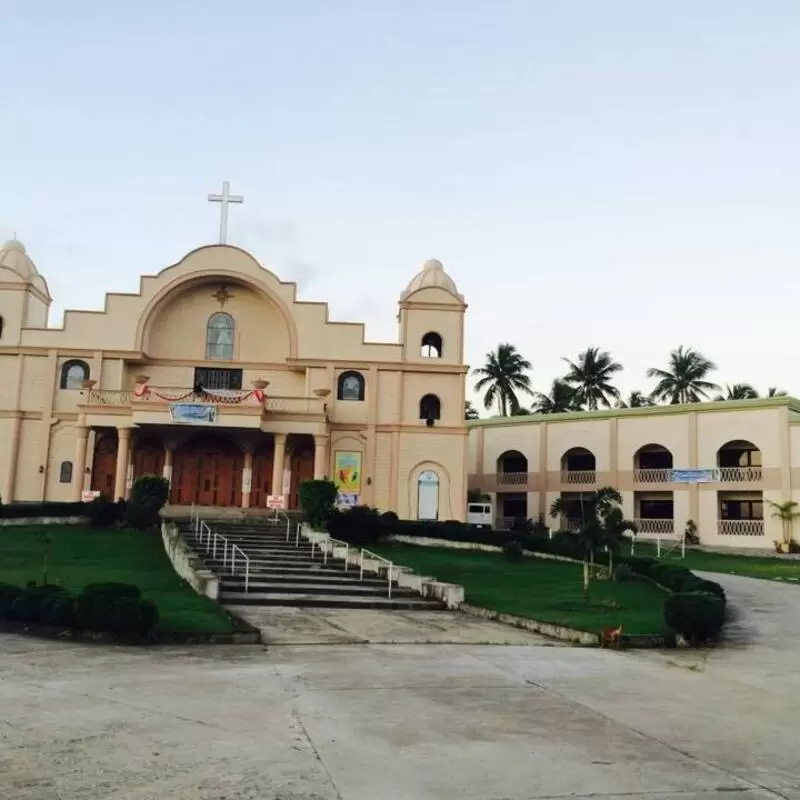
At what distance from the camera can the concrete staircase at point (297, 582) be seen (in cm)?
1757

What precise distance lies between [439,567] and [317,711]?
17104 millimetres

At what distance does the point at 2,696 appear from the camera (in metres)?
8.03

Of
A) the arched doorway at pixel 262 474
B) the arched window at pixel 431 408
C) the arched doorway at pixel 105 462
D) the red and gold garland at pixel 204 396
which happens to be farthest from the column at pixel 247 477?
the arched window at pixel 431 408

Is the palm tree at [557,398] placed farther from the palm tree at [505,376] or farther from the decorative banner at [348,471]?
the decorative banner at [348,471]

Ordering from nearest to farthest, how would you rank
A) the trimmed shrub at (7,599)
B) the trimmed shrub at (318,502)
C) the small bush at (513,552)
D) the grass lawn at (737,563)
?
the trimmed shrub at (7,599) < the grass lawn at (737,563) < the trimmed shrub at (318,502) < the small bush at (513,552)

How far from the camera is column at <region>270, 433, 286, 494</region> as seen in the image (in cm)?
3212

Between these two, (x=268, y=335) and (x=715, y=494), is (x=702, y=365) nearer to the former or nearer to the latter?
(x=715, y=494)

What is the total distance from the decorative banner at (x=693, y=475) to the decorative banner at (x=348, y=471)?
566 inches

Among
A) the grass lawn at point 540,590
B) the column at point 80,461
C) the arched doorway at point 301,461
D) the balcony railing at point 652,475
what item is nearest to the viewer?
the grass lawn at point 540,590

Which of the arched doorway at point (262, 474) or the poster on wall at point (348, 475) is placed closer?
the arched doorway at point (262, 474)

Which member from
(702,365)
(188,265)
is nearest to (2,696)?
(188,265)

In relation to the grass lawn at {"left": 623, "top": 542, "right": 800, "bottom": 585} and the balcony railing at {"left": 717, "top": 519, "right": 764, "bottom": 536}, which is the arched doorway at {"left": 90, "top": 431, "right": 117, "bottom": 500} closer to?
the grass lawn at {"left": 623, "top": 542, "right": 800, "bottom": 585}

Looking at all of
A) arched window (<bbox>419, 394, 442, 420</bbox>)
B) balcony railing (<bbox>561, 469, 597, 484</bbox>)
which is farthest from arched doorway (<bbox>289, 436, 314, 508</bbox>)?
balcony railing (<bbox>561, 469, 597, 484</bbox>)

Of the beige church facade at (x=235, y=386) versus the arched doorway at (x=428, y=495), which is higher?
the beige church facade at (x=235, y=386)
